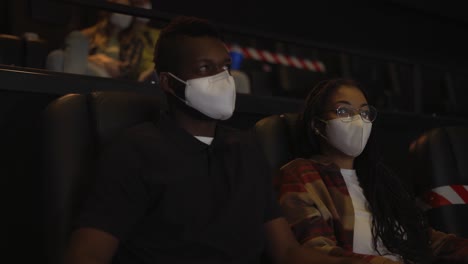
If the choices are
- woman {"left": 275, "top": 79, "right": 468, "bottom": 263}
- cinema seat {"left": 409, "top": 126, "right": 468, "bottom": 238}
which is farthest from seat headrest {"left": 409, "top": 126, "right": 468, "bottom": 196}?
woman {"left": 275, "top": 79, "right": 468, "bottom": 263}

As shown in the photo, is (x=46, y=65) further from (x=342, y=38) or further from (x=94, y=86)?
(x=342, y=38)

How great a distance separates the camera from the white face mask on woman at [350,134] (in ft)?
5.96

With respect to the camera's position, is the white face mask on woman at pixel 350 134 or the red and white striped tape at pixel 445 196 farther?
the red and white striped tape at pixel 445 196

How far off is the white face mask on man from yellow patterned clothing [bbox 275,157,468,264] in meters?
0.38

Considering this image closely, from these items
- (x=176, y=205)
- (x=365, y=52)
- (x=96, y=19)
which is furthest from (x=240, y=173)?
(x=96, y=19)

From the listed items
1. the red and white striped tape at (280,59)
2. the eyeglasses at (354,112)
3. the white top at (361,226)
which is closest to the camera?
the white top at (361,226)

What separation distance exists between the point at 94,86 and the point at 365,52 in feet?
5.62

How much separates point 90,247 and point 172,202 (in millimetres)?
206

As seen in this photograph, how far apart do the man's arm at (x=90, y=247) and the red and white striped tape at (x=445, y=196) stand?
1.19 metres

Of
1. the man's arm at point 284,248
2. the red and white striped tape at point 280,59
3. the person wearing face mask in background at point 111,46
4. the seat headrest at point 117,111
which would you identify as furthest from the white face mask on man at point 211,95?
the red and white striped tape at point 280,59

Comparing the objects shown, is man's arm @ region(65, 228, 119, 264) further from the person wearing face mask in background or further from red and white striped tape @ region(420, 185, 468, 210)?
the person wearing face mask in background

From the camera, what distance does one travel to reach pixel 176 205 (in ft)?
4.29

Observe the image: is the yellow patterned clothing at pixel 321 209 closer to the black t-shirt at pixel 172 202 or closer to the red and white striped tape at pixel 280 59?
the black t-shirt at pixel 172 202

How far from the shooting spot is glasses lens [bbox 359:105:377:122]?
72.5 inches
